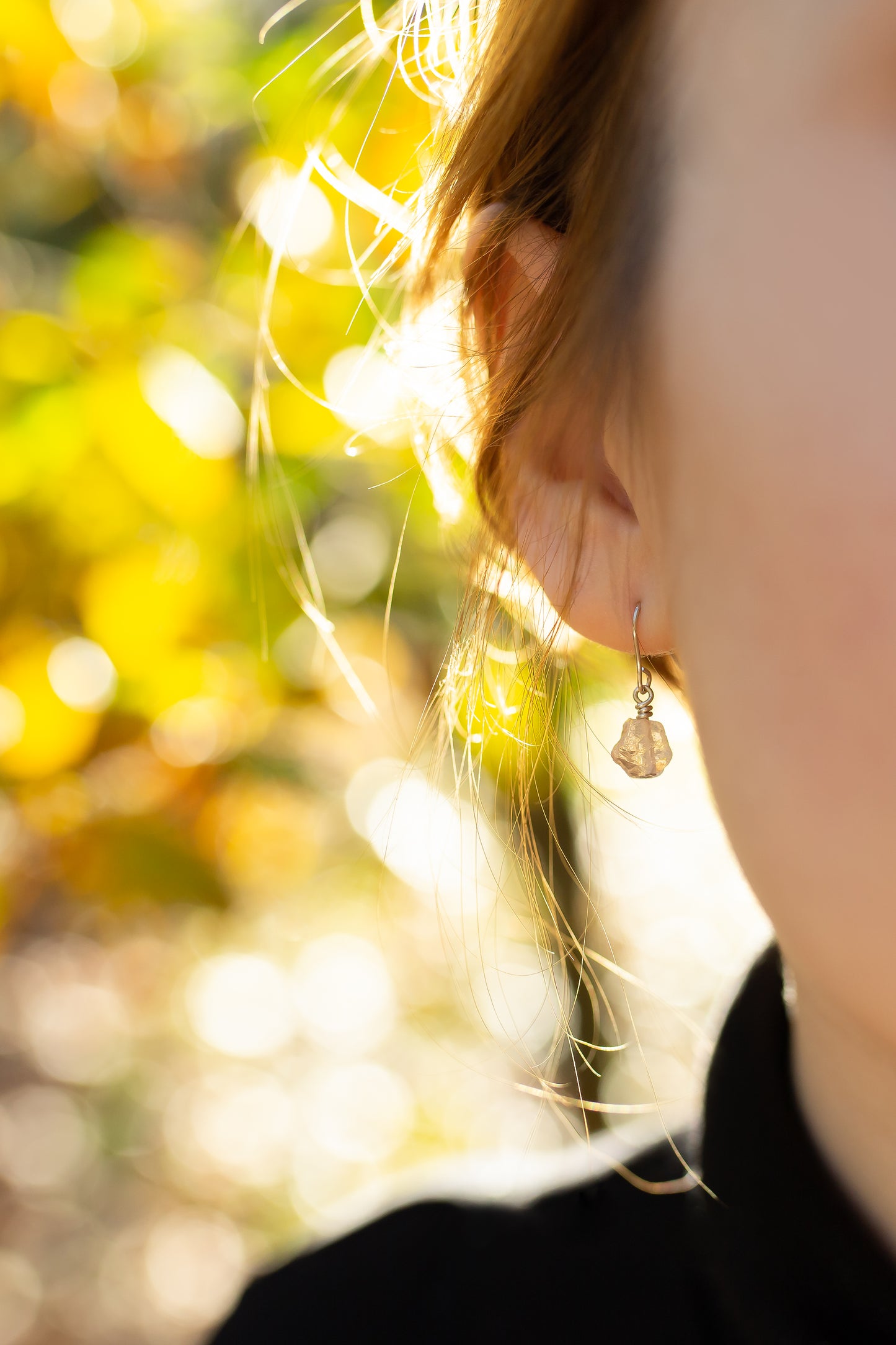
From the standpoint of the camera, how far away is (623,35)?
0.59 meters

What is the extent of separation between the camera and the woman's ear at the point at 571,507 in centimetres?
62

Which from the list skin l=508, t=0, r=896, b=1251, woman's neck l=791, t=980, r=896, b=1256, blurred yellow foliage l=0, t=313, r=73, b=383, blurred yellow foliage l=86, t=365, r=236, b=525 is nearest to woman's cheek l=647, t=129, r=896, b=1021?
skin l=508, t=0, r=896, b=1251

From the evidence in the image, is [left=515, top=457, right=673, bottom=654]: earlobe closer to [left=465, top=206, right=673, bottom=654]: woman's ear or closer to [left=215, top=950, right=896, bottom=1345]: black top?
[left=465, top=206, right=673, bottom=654]: woman's ear

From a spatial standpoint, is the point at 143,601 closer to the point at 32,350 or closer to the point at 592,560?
the point at 32,350

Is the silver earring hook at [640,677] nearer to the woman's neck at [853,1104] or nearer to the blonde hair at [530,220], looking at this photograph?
the blonde hair at [530,220]

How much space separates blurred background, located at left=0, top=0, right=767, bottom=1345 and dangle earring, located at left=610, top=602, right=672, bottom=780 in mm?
154

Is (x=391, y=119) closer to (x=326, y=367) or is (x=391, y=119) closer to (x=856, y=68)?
(x=326, y=367)

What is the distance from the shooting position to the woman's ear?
62 centimetres

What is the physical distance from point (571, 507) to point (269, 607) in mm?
555

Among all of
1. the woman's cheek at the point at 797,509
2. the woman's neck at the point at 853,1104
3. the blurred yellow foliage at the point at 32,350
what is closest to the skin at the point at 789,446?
the woman's cheek at the point at 797,509

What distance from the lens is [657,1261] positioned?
0.82 metres

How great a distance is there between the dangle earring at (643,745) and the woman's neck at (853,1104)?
175mm

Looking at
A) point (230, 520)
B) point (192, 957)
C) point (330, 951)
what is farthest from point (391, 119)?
point (192, 957)

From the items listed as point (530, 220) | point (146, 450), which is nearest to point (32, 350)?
point (146, 450)
